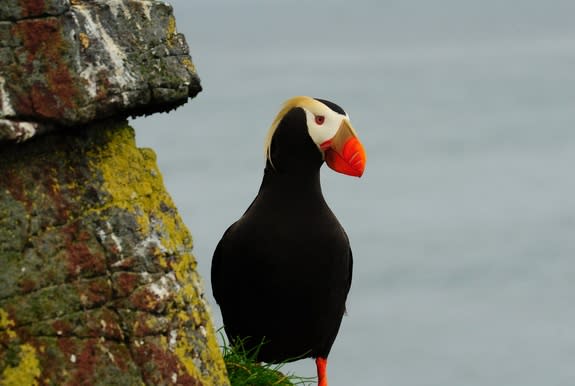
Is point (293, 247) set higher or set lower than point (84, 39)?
lower

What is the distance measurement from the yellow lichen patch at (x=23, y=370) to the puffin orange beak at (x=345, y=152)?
2.55m

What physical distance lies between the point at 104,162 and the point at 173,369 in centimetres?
95

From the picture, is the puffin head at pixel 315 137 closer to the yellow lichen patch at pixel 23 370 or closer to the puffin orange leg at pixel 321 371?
the puffin orange leg at pixel 321 371

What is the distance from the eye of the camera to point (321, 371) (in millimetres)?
7750

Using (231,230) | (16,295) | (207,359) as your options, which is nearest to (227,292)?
(231,230)

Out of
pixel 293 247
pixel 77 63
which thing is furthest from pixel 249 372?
pixel 77 63

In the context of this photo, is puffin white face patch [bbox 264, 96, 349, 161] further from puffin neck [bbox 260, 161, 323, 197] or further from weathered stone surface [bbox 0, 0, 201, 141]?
weathered stone surface [bbox 0, 0, 201, 141]

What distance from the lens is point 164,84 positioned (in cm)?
522

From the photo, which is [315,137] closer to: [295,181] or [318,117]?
[318,117]

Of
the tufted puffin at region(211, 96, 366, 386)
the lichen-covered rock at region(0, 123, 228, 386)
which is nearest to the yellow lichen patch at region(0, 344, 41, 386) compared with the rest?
the lichen-covered rock at region(0, 123, 228, 386)

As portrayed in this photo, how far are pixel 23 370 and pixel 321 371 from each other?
3.23 m

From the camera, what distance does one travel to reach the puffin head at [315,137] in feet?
22.6

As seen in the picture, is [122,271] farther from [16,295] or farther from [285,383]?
[285,383]

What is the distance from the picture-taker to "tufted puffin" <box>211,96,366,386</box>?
7.16 m
